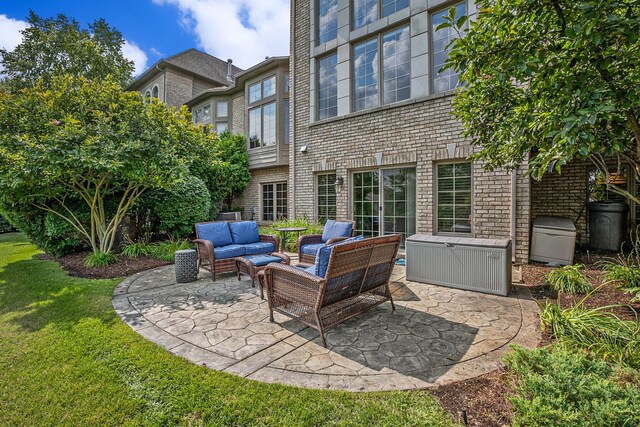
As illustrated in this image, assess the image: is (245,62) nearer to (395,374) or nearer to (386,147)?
(386,147)

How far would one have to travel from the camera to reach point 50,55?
17.6 m

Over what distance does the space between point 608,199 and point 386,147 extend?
547 centimetres

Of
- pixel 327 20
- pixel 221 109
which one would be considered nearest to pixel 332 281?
pixel 327 20

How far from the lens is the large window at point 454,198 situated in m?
6.73

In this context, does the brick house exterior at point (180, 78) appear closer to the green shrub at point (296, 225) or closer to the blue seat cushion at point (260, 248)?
the green shrub at point (296, 225)

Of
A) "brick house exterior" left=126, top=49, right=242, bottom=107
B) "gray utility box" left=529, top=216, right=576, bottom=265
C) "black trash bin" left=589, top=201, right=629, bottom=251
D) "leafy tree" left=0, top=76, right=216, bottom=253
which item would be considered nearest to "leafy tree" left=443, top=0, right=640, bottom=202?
"gray utility box" left=529, top=216, right=576, bottom=265

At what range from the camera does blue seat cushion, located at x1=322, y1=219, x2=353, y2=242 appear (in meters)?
6.45

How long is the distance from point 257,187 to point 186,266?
26.3 ft

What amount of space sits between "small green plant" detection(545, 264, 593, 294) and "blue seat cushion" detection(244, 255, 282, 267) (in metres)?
4.48

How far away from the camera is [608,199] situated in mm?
7148

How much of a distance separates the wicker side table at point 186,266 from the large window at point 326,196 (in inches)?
173

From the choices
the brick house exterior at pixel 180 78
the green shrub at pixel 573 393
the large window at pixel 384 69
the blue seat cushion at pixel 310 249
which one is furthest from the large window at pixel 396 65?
the brick house exterior at pixel 180 78

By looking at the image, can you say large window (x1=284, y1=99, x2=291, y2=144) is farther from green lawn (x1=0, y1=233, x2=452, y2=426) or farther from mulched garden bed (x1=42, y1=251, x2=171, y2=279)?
green lawn (x1=0, y1=233, x2=452, y2=426)

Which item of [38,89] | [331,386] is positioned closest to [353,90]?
[38,89]
